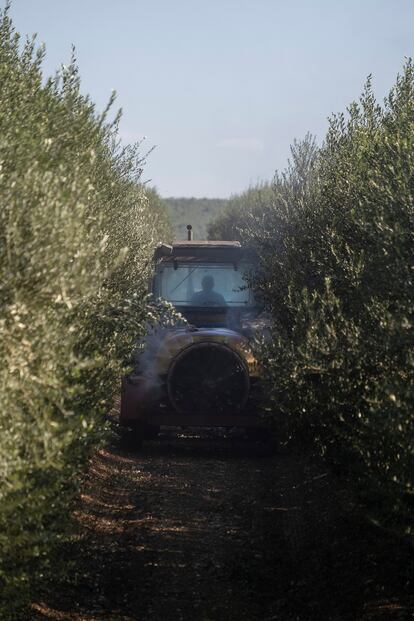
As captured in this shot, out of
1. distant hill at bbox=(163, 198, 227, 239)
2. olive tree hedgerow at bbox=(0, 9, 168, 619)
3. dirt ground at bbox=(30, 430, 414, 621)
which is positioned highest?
distant hill at bbox=(163, 198, 227, 239)

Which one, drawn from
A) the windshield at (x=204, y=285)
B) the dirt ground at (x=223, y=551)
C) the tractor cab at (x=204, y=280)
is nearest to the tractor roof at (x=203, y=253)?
the tractor cab at (x=204, y=280)

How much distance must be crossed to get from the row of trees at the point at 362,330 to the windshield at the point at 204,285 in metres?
4.39

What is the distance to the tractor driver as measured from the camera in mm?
18281

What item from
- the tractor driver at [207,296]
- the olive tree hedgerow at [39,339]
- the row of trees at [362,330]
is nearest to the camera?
the olive tree hedgerow at [39,339]

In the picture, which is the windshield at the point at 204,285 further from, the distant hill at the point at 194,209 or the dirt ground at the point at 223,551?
the distant hill at the point at 194,209

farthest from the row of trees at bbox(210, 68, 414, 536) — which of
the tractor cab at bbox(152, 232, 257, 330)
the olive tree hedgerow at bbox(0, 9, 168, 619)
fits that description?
the tractor cab at bbox(152, 232, 257, 330)

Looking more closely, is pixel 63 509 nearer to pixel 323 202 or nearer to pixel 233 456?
pixel 323 202

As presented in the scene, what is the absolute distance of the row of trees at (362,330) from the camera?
26.7 feet

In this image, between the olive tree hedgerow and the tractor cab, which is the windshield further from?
the olive tree hedgerow

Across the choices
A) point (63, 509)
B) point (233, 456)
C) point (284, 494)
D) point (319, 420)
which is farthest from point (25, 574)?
point (233, 456)

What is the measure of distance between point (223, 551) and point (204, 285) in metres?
7.52

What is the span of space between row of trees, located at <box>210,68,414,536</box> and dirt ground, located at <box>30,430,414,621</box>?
903 millimetres

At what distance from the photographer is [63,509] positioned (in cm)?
851

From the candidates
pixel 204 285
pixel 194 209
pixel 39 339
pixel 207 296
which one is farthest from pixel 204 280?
pixel 194 209
